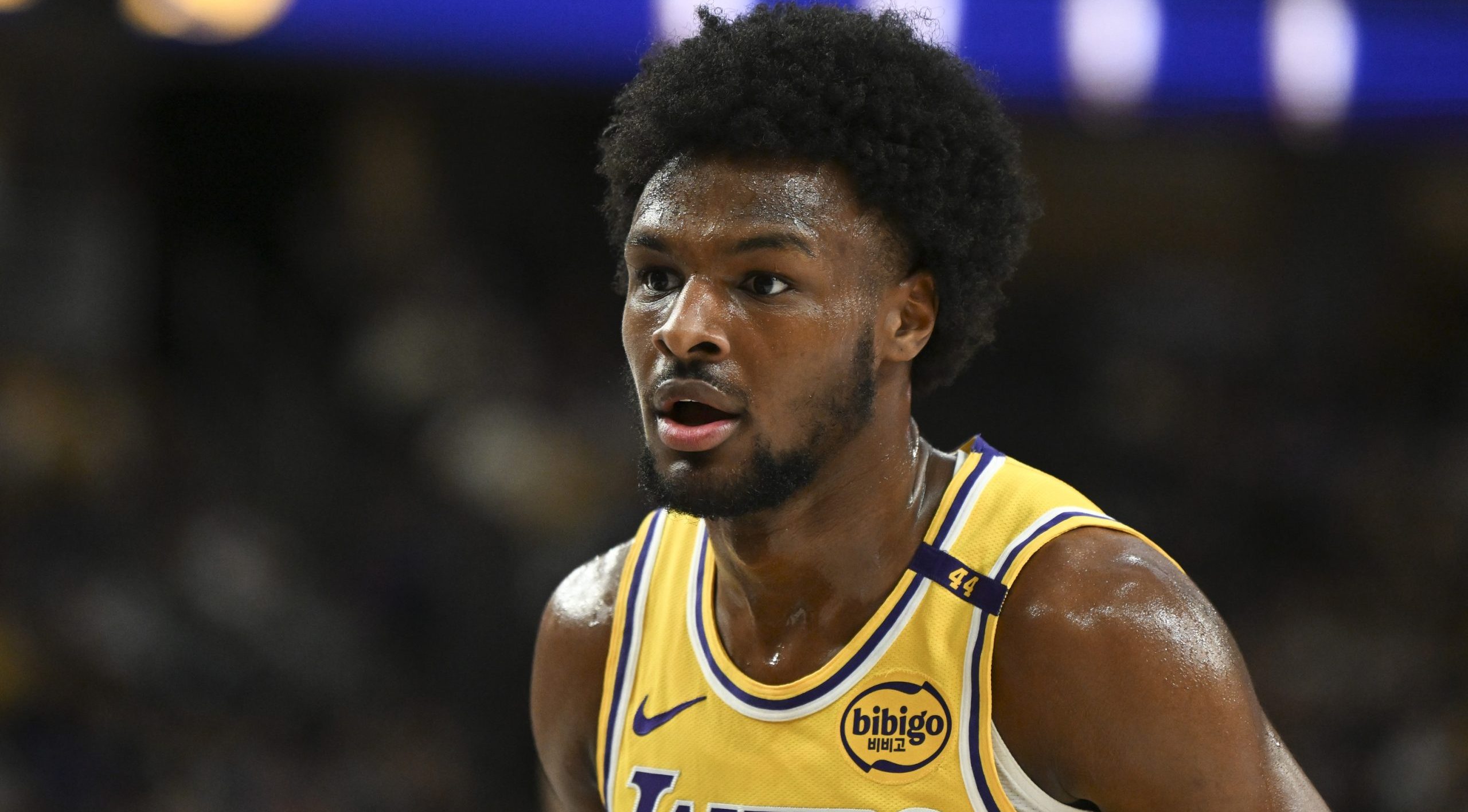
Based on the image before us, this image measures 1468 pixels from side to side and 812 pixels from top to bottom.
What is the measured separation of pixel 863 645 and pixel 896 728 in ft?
0.53

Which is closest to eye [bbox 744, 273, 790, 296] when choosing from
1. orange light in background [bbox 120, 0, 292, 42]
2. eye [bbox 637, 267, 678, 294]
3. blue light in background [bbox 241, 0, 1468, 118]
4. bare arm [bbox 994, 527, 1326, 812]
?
eye [bbox 637, 267, 678, 294]

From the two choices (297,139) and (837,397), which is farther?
(297,139)

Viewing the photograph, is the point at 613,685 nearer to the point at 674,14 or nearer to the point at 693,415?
the point at 693,415

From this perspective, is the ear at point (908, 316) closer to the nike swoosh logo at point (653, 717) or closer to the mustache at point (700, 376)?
the mustache at point (700, 376)

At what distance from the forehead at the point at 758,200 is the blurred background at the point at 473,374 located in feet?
16.5

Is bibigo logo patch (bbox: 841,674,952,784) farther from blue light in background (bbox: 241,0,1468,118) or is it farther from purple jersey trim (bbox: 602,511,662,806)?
blue light in background (bbox: 241,0,1468,118)

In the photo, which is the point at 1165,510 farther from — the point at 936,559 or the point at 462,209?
the point at 936,559

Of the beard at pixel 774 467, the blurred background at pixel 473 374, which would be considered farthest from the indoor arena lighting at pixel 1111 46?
the beard at pixel 774 467

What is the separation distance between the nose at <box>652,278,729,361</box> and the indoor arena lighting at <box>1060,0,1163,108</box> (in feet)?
19.9

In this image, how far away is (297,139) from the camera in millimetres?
10695

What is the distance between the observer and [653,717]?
8.84ft

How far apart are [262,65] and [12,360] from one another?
225 centimetres

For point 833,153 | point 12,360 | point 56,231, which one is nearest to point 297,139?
point 56,231

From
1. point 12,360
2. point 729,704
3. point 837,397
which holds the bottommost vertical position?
point 729,704
